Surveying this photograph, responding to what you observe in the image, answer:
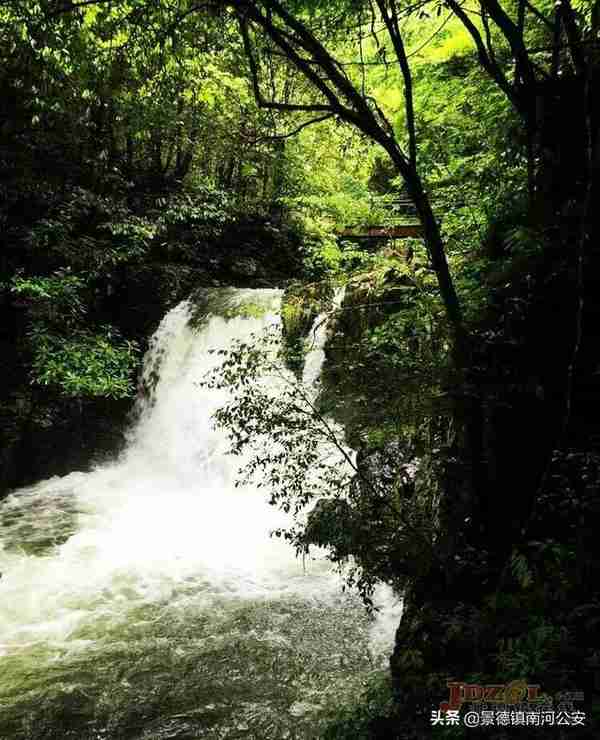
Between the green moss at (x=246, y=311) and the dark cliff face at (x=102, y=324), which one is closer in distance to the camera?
the dark cliff face at (x=102, y=324)

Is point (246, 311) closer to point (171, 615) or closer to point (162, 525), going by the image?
point (162, 525)

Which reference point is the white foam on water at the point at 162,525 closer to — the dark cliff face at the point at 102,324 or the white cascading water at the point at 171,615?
the white cascading water at the point at 171,615

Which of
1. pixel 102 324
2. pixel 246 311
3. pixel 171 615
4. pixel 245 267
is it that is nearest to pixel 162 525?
pixel 171 615

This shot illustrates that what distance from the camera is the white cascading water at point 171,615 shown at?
403 centimetres

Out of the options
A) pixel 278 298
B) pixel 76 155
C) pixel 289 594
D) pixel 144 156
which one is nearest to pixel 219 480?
pixel 289 594

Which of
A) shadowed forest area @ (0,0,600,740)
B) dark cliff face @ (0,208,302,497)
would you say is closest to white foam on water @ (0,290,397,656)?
dark cliff face @ (0,208,302,497)

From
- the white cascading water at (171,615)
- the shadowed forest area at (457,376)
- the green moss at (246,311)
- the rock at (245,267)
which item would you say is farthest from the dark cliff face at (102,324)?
the shadowed forest area at (457,376)

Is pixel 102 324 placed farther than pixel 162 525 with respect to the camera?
Yes

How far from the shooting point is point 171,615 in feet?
17.7

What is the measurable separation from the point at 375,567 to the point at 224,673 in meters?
2.07

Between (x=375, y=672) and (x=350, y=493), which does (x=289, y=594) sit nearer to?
(x=375, y=672)

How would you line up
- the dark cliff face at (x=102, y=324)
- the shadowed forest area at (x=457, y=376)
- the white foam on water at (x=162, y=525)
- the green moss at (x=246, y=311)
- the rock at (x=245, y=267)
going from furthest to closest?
1. the rock at (x=245, y=267)
2. the green moss at (x=246, y=311)
3. the dark cliff face at (x=102, y=324)
4. the white foam on water at (x=162, y=525)
5. the shadowed forest area at (x=457, y=376)

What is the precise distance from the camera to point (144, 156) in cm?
1552

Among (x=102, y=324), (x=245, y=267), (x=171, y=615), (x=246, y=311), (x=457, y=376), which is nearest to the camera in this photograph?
(x=457, y=376)
